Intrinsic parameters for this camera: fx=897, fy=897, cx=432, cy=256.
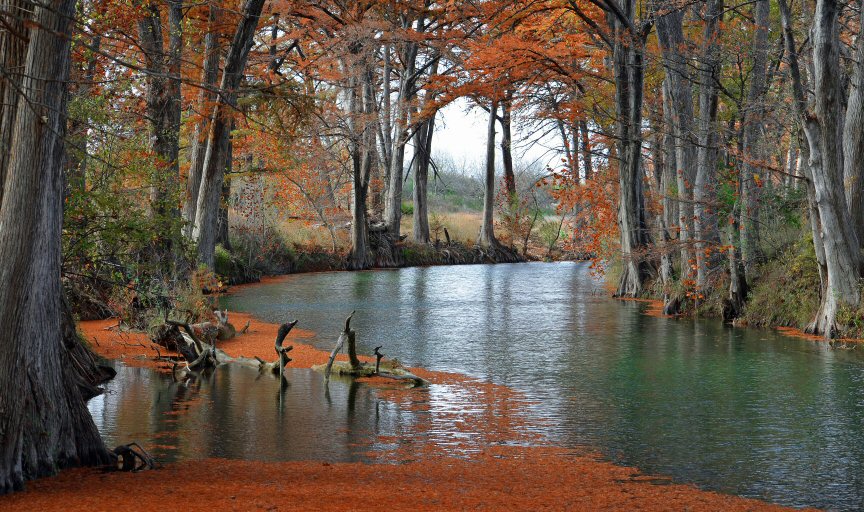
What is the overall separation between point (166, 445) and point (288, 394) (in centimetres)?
260


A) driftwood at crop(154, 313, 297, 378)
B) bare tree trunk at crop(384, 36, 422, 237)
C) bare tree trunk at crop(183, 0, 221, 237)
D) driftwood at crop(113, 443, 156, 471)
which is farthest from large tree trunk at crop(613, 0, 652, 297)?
driftwood at crop(113, 443, 156, 471)

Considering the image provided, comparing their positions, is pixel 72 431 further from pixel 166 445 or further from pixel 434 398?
pixel 434 398

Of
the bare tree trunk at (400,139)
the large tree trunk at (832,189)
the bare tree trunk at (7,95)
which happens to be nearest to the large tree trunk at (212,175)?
the large tree trunk at (832,189)

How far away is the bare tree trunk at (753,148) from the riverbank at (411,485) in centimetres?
979

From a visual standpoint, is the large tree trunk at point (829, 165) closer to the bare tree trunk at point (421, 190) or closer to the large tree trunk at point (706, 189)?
the large tree trunk at point (706, 189)

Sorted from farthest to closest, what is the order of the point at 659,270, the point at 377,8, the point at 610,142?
the point at 377,8 → the point at 610,142 → the point at 659,270

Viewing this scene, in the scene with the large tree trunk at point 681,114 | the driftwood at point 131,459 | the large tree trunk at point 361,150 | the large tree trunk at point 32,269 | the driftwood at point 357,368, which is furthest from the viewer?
the large tree trunk at point 361,150

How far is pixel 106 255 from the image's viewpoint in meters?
11.5

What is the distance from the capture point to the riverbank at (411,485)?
605 cm

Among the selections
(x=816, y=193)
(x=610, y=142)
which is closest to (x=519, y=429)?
(x=816, y=193)

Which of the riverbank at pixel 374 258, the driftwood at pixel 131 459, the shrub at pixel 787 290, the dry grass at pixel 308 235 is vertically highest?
the dry grass at pixel 308 235

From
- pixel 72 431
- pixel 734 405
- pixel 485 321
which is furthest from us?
pixel 485 321

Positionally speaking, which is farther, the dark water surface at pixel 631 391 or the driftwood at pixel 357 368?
the driftwood at pixel 357 368

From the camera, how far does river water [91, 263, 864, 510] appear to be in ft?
24.9
